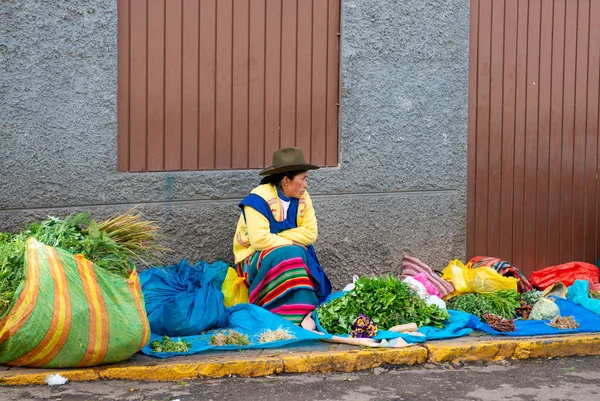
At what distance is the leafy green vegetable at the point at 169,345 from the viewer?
574 centimetres

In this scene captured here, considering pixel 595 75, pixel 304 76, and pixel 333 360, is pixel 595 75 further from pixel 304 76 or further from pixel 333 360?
pixel 333 360

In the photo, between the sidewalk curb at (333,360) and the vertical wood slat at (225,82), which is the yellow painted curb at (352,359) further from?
the vertical wood slat at (225,82)

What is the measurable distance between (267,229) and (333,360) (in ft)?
3.91

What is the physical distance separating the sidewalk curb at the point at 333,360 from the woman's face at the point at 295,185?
4.32 ft

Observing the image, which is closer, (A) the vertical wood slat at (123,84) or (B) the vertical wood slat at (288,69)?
(A) the vertical wood slat at (123,84)

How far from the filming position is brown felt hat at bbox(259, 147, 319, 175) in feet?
21.5

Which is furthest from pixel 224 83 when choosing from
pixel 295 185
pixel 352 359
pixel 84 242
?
pixel 352 359

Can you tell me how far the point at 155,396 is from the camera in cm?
514

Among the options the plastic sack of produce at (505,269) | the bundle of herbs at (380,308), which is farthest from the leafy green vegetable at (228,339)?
the plastic sack of produce at (505,269)

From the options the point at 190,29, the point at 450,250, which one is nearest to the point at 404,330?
the point at 450,250

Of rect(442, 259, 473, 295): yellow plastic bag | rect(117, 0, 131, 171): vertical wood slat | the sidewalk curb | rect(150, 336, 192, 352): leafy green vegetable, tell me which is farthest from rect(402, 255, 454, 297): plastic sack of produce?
rect(117, 0, 131, 171): vertical wood slat

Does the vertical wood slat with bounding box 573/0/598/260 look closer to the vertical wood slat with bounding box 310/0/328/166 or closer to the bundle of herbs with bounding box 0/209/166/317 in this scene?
the vertical wood slat with bounding box 310/0/328/166

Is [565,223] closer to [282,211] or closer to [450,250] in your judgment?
[450,250]

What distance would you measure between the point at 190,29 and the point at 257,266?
6.11ft
